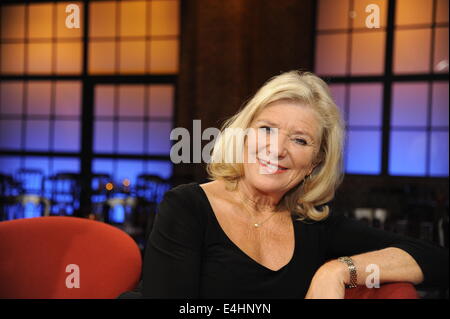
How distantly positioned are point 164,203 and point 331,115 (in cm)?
55

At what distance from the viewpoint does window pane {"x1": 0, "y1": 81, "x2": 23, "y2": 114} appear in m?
7.10

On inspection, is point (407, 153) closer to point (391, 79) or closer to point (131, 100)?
point (391, 79)

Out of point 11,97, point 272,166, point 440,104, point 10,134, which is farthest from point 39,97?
point 272,166

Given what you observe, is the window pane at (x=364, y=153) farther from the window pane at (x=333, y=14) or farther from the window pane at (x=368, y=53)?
the window pane at (x=333, y=14)

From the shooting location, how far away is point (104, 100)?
22.0 ft

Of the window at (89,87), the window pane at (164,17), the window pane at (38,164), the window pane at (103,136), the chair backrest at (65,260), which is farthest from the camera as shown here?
the window pane at (38,164)

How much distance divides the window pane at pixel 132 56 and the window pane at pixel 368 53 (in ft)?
9.00

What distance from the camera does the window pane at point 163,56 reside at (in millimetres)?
6430

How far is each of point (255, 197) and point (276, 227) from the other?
0.36ft

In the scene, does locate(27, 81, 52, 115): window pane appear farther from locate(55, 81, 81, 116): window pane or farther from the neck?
the neck

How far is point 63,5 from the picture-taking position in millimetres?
6809

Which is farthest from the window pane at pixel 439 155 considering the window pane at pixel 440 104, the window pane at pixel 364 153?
the window pane at pixel 364 153

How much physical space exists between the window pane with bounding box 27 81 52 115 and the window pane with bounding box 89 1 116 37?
102cm

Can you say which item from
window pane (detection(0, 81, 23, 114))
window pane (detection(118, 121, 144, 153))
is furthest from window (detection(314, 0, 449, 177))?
window pane (detection(0, 81, 23, 114))
